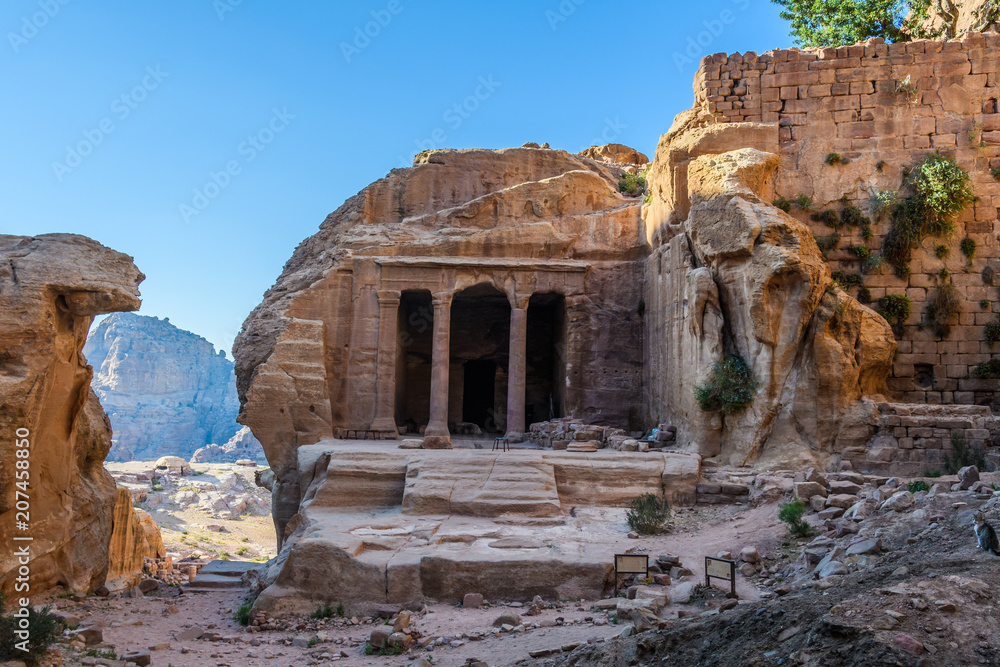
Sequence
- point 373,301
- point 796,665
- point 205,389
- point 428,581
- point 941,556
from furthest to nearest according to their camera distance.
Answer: point 205,389 < point 373,301 < point 428,581 < point 941,556 < point 796,665

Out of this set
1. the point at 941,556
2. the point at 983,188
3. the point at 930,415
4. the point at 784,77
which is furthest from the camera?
the point at 784,77

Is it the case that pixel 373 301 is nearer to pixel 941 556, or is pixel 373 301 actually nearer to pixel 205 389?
pixel 941 556

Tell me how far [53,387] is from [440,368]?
10.6 m

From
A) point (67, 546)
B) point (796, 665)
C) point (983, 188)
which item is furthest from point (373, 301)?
point (796, 665)

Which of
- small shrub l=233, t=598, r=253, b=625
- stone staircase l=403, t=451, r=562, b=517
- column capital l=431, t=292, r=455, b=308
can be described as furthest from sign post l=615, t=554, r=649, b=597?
column capital l=431, t=292, r=455, b=308

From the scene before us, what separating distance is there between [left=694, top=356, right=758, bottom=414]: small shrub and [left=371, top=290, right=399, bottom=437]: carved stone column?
324 inches

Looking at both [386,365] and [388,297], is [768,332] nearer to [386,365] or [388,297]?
[386,365]

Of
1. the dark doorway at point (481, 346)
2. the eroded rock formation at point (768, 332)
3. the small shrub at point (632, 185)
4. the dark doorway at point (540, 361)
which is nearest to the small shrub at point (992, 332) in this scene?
the eroded rock formation at point (768, 332)

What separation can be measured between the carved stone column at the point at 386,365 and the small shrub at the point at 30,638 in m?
11.9

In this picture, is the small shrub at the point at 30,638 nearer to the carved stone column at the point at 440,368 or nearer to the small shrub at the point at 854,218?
the carved stone column at the point at 440,368

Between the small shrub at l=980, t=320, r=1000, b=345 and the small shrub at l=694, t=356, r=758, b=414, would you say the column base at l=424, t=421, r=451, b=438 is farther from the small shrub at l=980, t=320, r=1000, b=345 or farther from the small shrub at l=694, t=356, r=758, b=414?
the small shrub at l=980, t=320, r=1000, b=345

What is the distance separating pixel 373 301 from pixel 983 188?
14.8m

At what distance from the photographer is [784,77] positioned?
17.7 meters

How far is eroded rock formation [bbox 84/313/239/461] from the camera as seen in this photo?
296 feet
